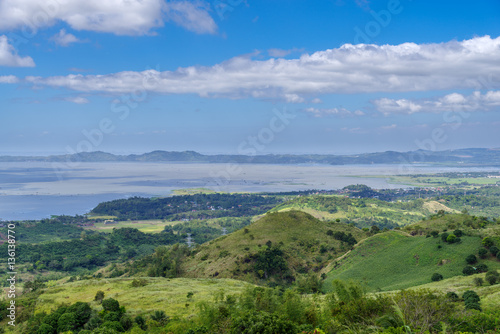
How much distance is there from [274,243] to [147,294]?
3069cm

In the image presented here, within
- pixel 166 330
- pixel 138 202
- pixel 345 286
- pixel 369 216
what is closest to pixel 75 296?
pixel 166 330

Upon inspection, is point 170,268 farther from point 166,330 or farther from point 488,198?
point 488,198

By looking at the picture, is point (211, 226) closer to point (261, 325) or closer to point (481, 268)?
point (481, 268)

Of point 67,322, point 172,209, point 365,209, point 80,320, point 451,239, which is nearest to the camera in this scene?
point 67,322

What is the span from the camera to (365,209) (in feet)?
520

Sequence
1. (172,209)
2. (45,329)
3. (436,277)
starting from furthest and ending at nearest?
1. (172,209)
2. (436,277)
3. (45,329)

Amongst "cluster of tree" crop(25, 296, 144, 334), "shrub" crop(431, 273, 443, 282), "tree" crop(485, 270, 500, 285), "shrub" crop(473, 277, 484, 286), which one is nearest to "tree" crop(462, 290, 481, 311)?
"shrub" crop(473, 277, 484, 286)

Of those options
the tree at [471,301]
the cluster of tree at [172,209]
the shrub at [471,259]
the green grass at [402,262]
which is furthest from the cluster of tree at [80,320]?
the cluster of tree at [172,209]

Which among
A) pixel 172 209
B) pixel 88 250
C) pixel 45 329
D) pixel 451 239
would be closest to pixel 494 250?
pixel 451 239

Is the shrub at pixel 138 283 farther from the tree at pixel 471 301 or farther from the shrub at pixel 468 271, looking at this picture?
Answer: the shrub at pixel 468 271

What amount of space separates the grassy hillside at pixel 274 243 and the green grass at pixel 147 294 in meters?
9.89

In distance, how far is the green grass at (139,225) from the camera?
140m

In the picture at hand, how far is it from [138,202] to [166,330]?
174 metres

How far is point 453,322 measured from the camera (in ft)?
60.0
